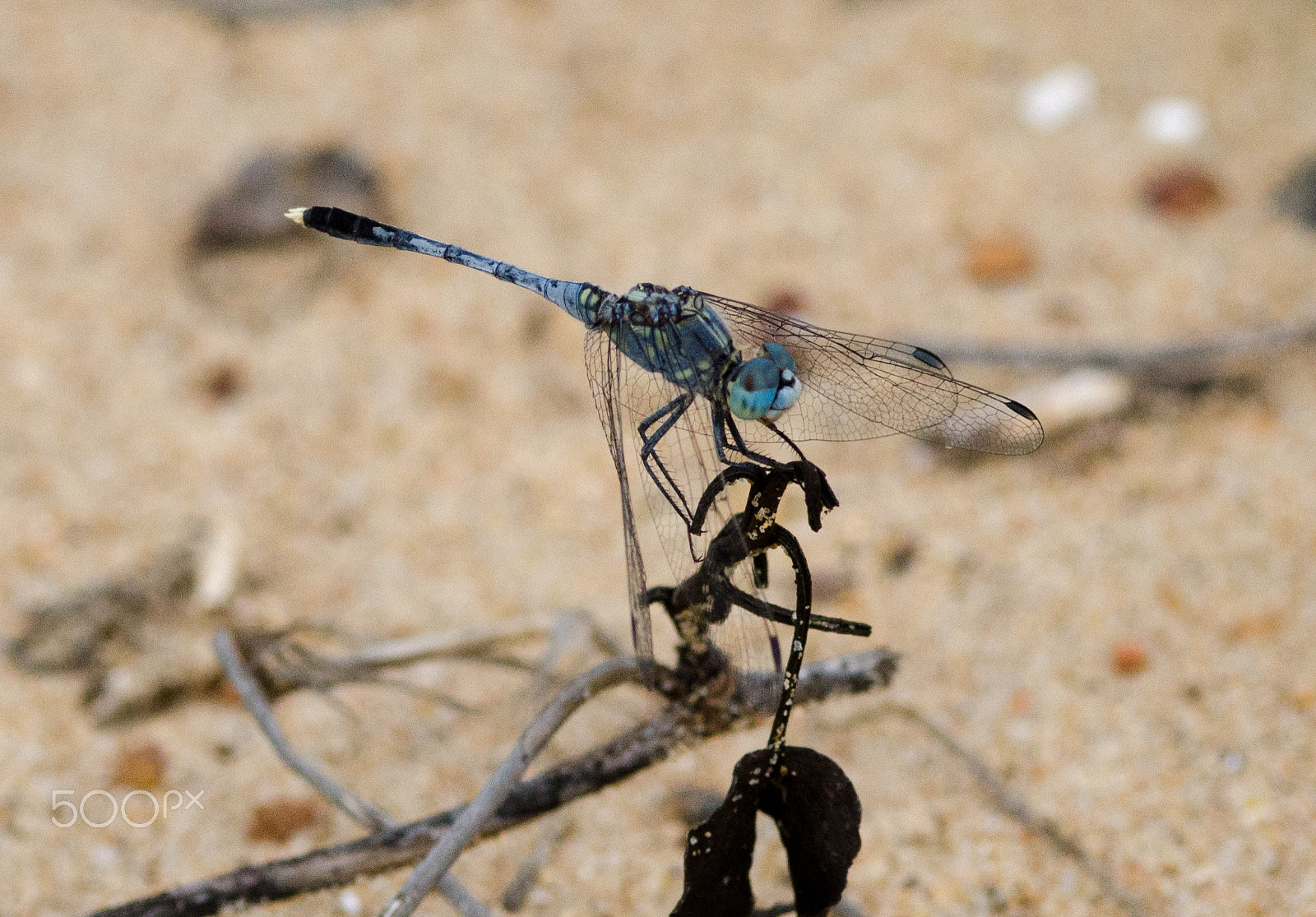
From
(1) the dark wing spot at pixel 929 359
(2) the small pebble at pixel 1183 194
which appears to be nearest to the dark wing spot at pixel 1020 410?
(1) the dark wing spot at pixel 929 359

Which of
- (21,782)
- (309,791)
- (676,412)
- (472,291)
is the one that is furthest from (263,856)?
(472,291)

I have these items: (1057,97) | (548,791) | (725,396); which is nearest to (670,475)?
(725,396)

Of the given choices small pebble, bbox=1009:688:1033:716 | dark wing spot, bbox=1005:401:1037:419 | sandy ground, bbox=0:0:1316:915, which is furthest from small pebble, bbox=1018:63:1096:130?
dark wing spot, bbox=1005:401:1037:419

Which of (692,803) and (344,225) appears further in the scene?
(344,225)

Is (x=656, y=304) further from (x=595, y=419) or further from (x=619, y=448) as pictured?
(x=595, y=419)

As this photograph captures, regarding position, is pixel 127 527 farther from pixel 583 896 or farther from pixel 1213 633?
pixel 1213 633

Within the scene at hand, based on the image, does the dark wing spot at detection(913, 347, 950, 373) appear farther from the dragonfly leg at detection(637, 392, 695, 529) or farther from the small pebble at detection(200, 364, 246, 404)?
the small pebble at detection(200, 364, 246, 404)
